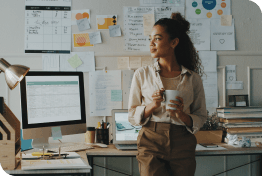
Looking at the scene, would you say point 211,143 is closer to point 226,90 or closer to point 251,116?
point 251,116

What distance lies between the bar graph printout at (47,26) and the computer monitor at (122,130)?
2.48 ft

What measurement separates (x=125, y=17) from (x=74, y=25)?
0.47 m

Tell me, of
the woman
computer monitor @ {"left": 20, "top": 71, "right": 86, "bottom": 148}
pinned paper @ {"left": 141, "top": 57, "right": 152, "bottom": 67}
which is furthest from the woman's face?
pinned paper @ {"left": 141, "top": 57, "right": 152, "bottom": 67}

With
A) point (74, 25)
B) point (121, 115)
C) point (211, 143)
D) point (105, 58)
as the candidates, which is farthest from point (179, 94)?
point (74, 25)

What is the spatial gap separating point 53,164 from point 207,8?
1.87m

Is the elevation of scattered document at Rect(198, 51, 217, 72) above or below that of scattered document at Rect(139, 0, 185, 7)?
below

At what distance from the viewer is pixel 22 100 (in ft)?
4.70

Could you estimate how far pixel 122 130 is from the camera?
1.88 m

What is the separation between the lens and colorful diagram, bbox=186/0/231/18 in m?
2.17

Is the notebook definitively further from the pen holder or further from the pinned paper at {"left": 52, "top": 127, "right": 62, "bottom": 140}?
the pinned paper at {"left": 52, "top": 127, "right": 62, "bottom": 140}

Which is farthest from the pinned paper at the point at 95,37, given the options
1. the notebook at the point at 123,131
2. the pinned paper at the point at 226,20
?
the pinned paper at the point at 226,20

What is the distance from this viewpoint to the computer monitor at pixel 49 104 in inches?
57.5

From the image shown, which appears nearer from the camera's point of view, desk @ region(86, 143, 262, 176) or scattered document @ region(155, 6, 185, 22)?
desk @ region(86, 143, 262, 176)

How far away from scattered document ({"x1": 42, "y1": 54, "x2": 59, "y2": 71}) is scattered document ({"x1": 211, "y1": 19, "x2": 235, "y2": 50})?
4.71 ft
